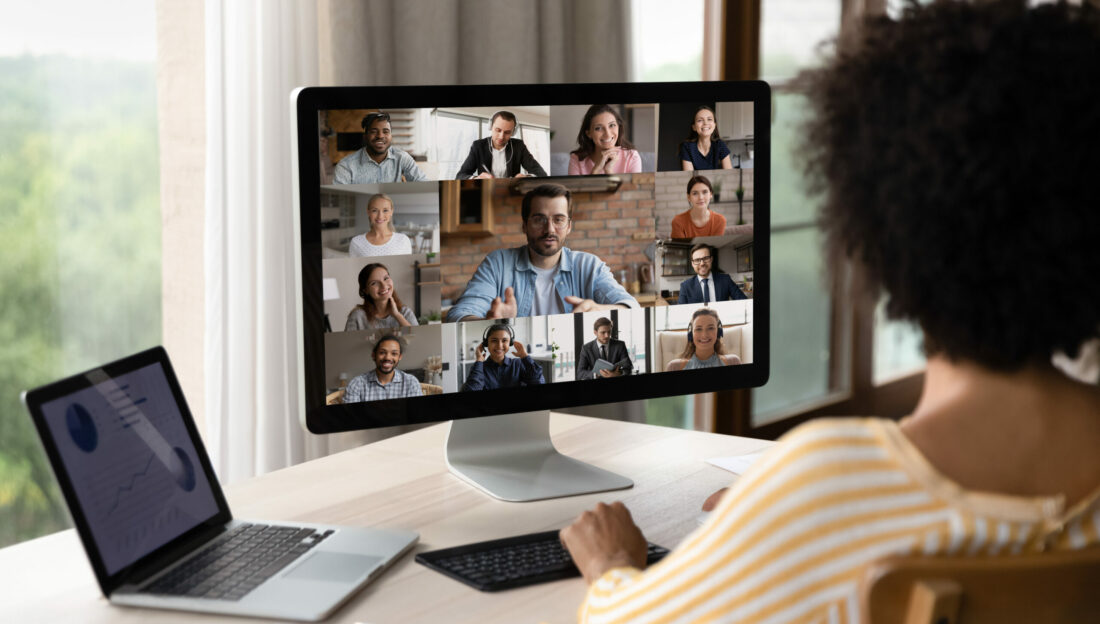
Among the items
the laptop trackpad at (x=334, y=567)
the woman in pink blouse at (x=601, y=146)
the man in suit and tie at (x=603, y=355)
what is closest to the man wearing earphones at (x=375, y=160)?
the woman in pink blouse at (x=601, y=146)

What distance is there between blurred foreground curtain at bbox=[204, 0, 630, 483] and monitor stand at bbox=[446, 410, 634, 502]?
1.50 feet

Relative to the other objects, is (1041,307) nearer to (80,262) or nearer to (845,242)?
(845,242)

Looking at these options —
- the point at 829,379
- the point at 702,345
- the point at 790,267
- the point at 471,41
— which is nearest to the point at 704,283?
the point at 702,345

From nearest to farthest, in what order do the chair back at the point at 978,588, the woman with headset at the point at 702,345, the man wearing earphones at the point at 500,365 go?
the chair back at the point at 978,588 < the man wearing earphones at the point at 500,365 < the woman with headset at the point at 702,345

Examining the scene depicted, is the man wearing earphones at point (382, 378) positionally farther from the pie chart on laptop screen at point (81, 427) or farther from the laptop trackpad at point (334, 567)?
the pie chart on laptop screen at point (81, 427)

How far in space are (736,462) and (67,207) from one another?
1233 mm

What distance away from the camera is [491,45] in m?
2.30

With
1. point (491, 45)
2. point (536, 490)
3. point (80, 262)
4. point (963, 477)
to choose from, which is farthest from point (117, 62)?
point (963, 477)

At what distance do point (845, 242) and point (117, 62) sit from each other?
1.50 meters

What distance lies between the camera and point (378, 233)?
1.30 metres

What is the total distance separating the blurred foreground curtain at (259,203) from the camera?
1.83 metres

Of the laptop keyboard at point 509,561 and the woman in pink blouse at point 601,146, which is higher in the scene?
the woman in pink blouse at point 601,146

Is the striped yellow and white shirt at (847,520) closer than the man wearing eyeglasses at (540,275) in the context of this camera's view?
Yes

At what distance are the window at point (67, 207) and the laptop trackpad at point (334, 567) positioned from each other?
0.87 m
